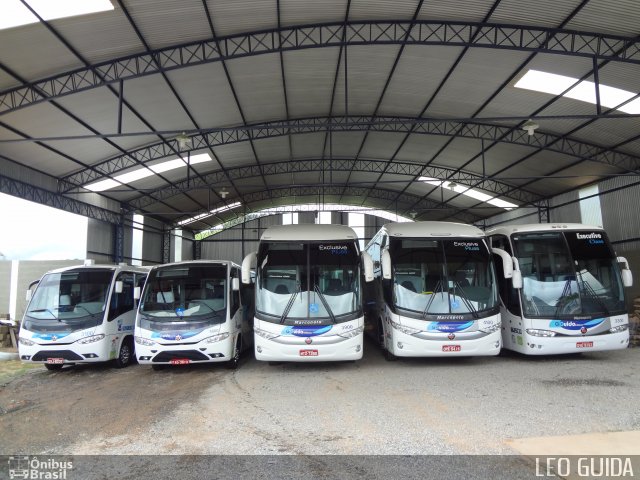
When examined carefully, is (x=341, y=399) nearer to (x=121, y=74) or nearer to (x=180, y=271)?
(x=180, y=271)

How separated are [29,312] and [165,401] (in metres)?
4.43

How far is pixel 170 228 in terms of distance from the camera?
101 feet

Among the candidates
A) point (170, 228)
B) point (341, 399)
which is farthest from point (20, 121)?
point (170, 228)

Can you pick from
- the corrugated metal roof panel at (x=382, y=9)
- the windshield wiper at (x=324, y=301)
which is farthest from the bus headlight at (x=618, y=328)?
the corrugated metal roof panel at (x=382, y=9)

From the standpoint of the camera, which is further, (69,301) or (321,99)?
(321,99)

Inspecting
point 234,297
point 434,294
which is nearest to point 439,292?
point 434,294

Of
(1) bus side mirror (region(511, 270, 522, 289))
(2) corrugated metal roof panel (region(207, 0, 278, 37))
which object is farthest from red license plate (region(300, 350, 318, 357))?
(2) corrugated metal roof panel (region(207, 0, 278, 37))

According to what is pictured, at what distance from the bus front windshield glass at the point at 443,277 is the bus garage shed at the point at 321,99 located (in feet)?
12.5

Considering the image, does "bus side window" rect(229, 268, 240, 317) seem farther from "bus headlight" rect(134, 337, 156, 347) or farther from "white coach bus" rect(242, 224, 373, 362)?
"bus headlight" rect(134, 337, 156, 347)

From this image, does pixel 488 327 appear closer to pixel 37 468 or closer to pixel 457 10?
pixel 37 468

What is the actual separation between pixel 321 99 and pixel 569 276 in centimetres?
1027

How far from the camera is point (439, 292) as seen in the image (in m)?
8.55

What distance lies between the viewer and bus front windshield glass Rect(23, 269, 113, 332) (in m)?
8.81

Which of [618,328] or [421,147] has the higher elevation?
[421,147]
